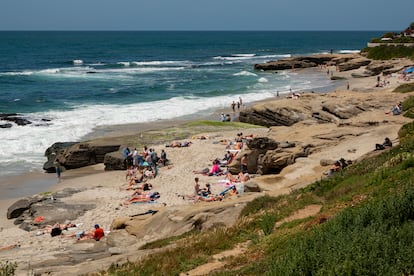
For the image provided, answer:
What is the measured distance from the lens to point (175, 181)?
22562 millimetres

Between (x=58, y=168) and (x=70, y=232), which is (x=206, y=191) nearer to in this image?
(x=70, y=232)

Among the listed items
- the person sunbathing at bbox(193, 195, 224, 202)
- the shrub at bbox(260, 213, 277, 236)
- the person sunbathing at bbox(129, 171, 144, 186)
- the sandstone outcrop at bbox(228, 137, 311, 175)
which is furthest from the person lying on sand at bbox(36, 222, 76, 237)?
the shrub at bbox(260, 213, 277, 236)

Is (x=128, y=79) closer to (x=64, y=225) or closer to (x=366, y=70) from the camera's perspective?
(x=366, y=70)

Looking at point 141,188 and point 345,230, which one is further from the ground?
point 345,230

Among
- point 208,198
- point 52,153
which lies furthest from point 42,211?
point 52,153

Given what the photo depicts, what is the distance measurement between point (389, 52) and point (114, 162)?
49.2 m

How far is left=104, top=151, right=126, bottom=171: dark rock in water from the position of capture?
2555cm

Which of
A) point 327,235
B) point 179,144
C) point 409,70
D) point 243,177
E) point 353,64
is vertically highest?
point 327,235

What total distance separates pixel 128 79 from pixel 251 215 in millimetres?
54348

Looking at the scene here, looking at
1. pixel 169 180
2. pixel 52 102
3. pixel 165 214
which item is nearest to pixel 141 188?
pixel 169 180

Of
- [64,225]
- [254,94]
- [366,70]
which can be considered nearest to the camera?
[64,225]

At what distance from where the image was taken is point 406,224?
24.3ft

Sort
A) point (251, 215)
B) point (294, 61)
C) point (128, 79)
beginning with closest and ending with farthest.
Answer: point (251, 215) < point (128, 79) < point (294, 61)

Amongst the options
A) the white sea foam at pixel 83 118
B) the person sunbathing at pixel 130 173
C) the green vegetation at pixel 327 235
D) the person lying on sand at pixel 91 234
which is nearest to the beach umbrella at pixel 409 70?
the white sea foam at pixel 83 118
